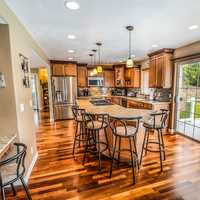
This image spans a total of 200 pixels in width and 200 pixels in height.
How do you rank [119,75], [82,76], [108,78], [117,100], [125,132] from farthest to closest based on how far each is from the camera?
[108,78] → [119,75] → [117,100] → [82,76] → [125,132]

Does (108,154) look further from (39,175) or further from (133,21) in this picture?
(133,21)

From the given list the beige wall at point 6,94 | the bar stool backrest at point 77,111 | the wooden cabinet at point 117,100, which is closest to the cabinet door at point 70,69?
the wooden cabinet at point 117,100

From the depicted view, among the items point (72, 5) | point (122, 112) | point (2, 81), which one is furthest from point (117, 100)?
point (2, 81)

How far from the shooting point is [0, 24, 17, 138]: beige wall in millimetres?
1980

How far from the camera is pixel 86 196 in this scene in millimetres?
2059

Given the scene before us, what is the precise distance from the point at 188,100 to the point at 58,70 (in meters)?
4.88

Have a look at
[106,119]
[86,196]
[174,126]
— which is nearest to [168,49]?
[174,126]

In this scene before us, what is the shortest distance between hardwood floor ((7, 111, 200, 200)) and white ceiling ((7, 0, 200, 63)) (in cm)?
257

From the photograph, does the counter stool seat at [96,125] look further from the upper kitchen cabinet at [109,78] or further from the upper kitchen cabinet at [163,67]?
the upper kitchen cabinet at [109,78]

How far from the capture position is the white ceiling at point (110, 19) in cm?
200

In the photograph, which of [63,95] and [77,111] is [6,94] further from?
[63,95]

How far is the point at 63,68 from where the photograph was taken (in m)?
6.35

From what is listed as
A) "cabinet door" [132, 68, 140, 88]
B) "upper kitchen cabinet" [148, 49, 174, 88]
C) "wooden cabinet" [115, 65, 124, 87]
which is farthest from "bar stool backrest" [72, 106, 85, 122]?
"wooden cabinet" [115, 65, 124, 87]

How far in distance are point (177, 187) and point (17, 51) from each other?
3.14 metres
